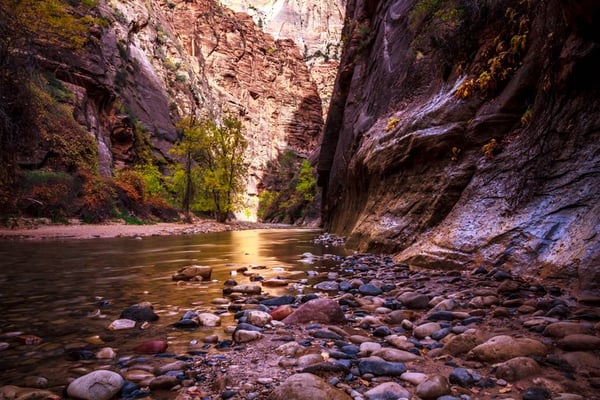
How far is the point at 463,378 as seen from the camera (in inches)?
67.1

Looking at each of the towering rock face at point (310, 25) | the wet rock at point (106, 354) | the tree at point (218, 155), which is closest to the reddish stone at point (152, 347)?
the wet rock at point (106, 354)

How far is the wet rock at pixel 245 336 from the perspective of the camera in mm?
2396


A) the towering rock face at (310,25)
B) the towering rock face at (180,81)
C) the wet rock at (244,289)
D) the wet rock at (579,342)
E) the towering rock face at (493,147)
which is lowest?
the wet rock at (244,289)

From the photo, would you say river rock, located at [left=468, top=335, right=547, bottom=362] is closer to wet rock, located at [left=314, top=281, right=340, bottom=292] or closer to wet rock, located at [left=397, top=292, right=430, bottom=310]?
wet rock, located at [left=397, top=292, right=430, bottom=310]

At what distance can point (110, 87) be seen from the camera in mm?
23984

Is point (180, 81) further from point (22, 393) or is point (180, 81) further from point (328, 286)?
point (22, 393)

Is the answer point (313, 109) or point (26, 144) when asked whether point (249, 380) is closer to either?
point (26, 144)

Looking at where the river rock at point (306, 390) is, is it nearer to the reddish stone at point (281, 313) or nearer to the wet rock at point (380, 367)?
the wet rock at point (380, 367)

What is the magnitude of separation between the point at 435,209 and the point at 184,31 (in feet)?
228

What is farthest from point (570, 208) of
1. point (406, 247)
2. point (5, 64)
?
point (5, 64)

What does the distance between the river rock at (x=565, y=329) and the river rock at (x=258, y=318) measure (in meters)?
1.95

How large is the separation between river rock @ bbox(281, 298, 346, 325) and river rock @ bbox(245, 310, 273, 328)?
14cm

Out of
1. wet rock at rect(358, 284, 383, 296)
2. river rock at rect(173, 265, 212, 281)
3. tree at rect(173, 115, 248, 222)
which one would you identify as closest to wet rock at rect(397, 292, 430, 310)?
wet rock at rect(358, 284, 383, 296)

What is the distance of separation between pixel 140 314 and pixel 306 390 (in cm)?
196
